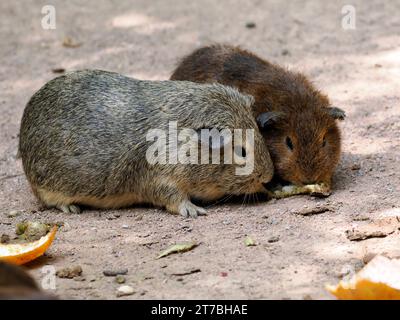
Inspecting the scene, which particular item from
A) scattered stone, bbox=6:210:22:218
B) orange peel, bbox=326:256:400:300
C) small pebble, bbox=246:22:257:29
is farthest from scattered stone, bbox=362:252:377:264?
small pebble, bbox=246:22:257:29

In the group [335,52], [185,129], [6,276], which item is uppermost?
[335,52]

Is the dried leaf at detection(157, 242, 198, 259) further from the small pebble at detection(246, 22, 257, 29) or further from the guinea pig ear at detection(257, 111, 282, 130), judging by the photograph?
the small pebble at detection(246, 22, 257, 29)

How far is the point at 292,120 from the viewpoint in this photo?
23.5 feet

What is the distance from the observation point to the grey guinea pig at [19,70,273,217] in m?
6.91

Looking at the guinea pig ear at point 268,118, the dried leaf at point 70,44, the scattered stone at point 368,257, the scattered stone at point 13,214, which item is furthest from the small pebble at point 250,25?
the scattered stone at point 368,257

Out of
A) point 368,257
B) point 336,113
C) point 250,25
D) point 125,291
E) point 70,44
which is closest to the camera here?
point 125,291

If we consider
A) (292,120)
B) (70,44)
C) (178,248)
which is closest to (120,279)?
(178,248)

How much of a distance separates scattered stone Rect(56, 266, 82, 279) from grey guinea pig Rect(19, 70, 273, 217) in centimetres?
151

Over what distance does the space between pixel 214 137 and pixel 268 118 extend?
589 millimetres

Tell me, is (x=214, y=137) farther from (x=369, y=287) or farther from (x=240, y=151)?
(x=369, y=287)

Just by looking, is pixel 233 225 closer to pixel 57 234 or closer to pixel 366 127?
pixel 57 234

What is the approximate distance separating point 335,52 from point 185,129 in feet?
12.9
